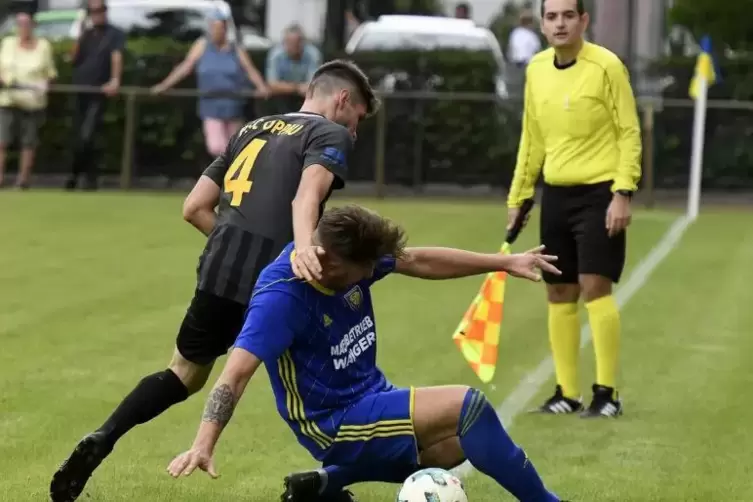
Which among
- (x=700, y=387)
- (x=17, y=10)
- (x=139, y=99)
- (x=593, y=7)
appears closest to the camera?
(x=700, y=387)

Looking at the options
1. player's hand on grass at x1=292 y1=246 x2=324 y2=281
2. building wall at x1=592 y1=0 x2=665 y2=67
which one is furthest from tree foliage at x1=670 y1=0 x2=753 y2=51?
player's hand on grass at x1=292 y1=246 x2=324 y2=281

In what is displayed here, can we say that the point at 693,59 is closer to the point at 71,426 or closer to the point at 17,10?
the point at 17,10

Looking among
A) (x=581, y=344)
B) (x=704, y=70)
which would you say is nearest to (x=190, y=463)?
(x=581, y=344)

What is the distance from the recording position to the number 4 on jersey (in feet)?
19.0

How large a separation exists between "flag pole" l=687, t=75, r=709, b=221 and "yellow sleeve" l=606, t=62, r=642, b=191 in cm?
1152

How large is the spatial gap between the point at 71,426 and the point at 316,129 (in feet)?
7.50

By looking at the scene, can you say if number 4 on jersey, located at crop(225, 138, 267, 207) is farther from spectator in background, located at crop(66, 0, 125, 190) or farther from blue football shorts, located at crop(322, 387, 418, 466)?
spectator in background, located at crop(66, 0, 125, 190)

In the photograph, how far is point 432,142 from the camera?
20719 millimetres

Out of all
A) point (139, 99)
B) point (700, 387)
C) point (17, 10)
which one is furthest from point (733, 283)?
point (17, 10)

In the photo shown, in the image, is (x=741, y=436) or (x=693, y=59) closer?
(x=741, y=436)

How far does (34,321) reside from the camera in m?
10.1

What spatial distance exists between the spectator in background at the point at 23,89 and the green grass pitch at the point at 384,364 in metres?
3.59

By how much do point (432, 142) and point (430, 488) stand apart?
52.0ft

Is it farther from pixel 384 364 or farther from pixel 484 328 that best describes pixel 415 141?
pixel 484 328
